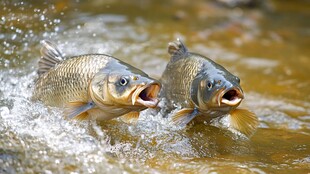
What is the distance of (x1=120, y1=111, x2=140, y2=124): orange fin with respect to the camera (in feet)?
Result: 15.1

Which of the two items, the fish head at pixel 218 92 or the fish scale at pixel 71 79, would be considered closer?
the fish head at pixel 218 92

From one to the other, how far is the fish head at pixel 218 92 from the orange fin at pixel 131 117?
58 centimetres

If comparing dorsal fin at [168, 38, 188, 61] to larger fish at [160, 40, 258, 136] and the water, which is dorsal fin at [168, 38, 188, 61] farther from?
the water

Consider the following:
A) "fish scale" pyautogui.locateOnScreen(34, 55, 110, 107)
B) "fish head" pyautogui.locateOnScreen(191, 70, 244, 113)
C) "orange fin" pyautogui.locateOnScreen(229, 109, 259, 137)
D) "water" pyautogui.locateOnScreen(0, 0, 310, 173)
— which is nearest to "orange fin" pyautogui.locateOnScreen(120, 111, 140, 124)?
"water" pyautogui.locateOnScreen(0, 0, 310, 173)

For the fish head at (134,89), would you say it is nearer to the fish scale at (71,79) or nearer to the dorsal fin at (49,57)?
the fish scale at (71,79)

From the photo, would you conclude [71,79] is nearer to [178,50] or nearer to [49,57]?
[49,57]

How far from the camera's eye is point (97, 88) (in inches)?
174

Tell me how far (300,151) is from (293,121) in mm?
1378

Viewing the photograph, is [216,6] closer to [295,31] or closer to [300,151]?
[295,31]

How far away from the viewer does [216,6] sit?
509 inches

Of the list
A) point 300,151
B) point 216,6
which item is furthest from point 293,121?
point 216,6

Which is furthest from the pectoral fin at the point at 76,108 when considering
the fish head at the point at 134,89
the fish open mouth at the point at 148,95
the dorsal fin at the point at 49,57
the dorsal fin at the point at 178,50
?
the dorsal fin at the point at 178,50

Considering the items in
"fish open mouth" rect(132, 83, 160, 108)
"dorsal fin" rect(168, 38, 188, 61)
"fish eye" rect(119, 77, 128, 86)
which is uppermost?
"dorsal fin" rect(168, 38, 188, 61)

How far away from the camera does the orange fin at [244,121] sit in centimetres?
475
